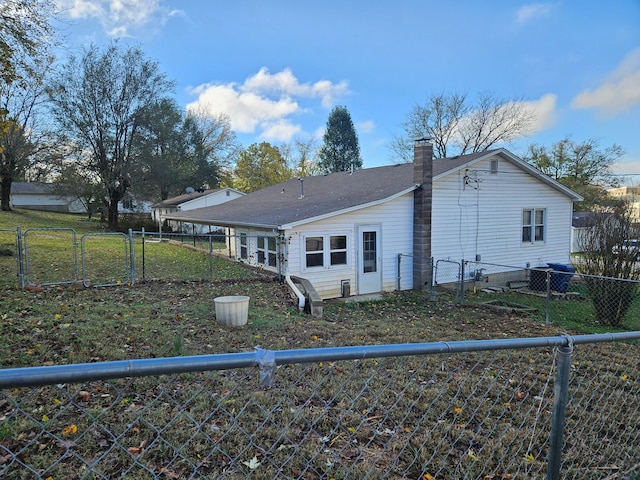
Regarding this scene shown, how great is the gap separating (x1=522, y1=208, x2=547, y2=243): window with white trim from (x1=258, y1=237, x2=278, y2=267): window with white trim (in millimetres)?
10826

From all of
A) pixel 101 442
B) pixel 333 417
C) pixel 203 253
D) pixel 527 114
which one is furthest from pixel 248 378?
pixel 527 114

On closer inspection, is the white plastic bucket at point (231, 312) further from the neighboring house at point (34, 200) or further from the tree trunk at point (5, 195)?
the neighboring house at point (34, 200)

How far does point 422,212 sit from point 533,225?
6.39m

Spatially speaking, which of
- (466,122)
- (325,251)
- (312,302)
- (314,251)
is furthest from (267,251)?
(466,122)

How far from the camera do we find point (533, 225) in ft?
57.8

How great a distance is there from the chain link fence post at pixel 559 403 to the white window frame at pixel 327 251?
10793 mm

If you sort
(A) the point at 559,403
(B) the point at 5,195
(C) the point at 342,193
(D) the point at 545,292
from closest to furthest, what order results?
(A) the point at 559,403 < (D) the point at 545,292 < (C) the point at 342,193 < (B) the point at 5,195

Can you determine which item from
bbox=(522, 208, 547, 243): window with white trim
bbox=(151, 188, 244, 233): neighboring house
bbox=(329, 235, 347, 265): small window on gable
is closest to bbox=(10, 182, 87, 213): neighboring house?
bbox=(151, 188, 244, 233): neighboring house

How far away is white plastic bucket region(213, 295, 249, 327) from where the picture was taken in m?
7.38

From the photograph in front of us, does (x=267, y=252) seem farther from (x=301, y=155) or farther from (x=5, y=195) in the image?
(x=301, y=155)

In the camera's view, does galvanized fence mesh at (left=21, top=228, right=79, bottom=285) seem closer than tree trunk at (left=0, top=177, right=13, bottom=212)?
Yes

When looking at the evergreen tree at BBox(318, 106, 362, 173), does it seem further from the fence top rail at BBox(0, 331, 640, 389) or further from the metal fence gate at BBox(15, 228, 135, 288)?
the fence top rail at BBox(0, 331, 640, 389)

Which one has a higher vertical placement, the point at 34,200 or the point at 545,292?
the point at 34,200

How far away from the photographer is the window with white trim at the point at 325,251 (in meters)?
12.9
